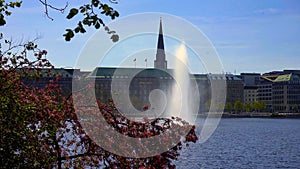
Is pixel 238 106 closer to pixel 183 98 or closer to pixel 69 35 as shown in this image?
pixel 183 98

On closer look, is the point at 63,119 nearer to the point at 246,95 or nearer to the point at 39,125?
the point at 39,125

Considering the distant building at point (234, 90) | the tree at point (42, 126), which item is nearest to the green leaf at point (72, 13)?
the tree at point (42, 126)

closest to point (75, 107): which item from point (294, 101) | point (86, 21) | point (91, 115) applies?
point (91, 115)

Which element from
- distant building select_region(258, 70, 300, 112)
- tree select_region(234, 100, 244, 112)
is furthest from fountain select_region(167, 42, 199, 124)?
distant building select_region(258, 70, 300, 112)

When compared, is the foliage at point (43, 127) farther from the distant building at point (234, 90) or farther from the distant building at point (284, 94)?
the distant building at point (284, 94)

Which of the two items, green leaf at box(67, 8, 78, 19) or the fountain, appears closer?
green leaf at box(67, 8, 78, 19)

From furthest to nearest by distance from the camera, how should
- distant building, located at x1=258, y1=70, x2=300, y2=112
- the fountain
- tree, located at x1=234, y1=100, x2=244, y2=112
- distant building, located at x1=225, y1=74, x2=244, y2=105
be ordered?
distant building, located at x1=258, y1=70, x2=300, y2=112, distant building, located at x1=225, y1=74, x2=244, y2=105, tree, located at x1=234, y1=100, x2=244, y2=112, the fountain

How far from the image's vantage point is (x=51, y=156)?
7820 mm

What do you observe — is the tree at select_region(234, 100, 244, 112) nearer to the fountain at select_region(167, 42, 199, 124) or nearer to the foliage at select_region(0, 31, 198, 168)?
the fountain at select_region(167, 42, 199, 124)

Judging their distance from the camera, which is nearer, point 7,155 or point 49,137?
point 7,155

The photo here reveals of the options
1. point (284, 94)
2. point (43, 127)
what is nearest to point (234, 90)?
point (284, 94)

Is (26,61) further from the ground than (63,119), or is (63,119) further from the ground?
(26,61)

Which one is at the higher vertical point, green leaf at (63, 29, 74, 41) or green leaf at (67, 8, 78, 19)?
green leaf at (67, 8, 78, 19)

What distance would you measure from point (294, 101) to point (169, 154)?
161 meters
